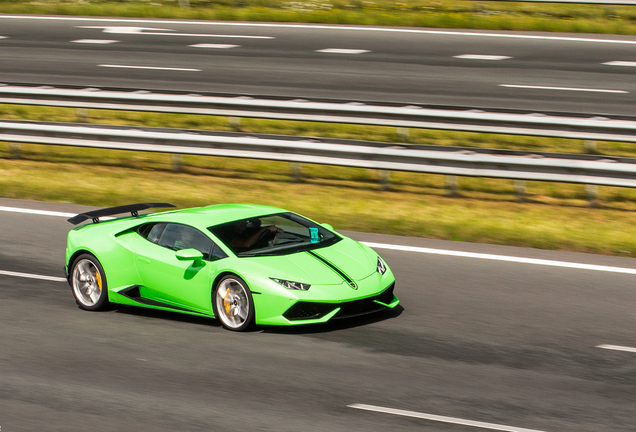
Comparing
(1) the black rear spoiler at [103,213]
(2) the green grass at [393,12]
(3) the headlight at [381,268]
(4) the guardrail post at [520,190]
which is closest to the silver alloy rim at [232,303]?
(3) the headlight at [381,268]

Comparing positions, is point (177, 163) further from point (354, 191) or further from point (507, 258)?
point (507, 258)

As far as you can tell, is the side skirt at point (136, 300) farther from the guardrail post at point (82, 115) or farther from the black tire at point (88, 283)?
the guardrail post at point (82, 115)

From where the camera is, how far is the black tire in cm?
939

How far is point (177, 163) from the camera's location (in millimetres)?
15555

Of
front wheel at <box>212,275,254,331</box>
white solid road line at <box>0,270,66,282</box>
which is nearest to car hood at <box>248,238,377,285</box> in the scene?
front wheel at <box>212,275,254,331</box>

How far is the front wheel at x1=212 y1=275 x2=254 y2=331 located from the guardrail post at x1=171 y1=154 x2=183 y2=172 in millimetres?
7400

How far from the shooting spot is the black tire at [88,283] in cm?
939

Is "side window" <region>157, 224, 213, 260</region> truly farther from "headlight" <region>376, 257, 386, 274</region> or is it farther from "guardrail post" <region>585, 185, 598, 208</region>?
"guardrail post" <region>585, 185, 598, 208</region>

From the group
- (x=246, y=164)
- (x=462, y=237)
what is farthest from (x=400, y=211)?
(x=246, y=164)

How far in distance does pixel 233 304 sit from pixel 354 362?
1525 mm

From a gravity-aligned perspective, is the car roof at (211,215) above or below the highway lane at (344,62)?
below

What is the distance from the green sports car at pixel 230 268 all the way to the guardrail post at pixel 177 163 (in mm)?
5703

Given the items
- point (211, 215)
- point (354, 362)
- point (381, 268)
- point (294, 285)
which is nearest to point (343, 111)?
point (211, 215)

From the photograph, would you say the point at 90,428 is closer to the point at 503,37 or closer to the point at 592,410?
the point at 592,410
